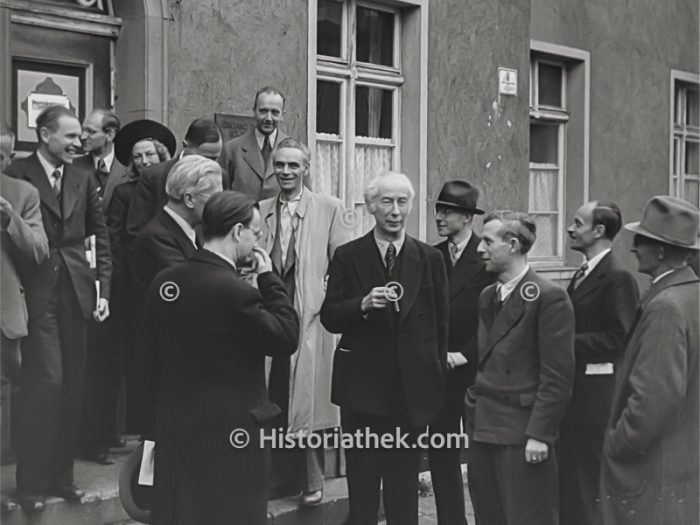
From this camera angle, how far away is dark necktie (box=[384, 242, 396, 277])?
514cm

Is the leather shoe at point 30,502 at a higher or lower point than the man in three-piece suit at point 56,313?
lower

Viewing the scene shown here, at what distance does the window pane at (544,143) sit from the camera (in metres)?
10.8

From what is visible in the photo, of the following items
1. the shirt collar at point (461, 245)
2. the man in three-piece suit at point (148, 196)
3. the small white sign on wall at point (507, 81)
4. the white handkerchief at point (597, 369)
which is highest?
the small white sign on wall at point (507, 81)

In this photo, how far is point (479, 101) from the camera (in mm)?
8758

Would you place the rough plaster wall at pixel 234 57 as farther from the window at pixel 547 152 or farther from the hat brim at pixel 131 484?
the window at pixel 547 152

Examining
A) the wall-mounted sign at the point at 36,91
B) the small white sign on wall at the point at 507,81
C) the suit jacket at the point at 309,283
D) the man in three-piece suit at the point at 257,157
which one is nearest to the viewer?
the suit jacket at the point at 309,283

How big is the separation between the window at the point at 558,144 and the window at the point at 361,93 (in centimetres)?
264

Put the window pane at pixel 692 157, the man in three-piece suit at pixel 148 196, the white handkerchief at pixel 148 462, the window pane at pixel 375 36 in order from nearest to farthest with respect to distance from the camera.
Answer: the white handkerchief at pixel 148 462 < the man in three-piece suit at pixel 148 196 < the window pane at pixel 375 36 < the window pane at pixel 692 157

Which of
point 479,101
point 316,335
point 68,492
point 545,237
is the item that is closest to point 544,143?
point 545,237

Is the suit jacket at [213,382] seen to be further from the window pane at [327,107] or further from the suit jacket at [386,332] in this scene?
the window pane at [327,107]

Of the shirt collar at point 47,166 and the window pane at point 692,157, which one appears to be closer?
the shirt collar at point 47,166

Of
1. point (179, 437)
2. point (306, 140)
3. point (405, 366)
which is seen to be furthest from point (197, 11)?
point (179, 437)

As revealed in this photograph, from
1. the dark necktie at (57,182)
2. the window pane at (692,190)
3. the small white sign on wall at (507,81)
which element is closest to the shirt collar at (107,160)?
the dark necktie at (57,182)

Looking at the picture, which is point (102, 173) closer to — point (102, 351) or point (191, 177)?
point (102, 351)
